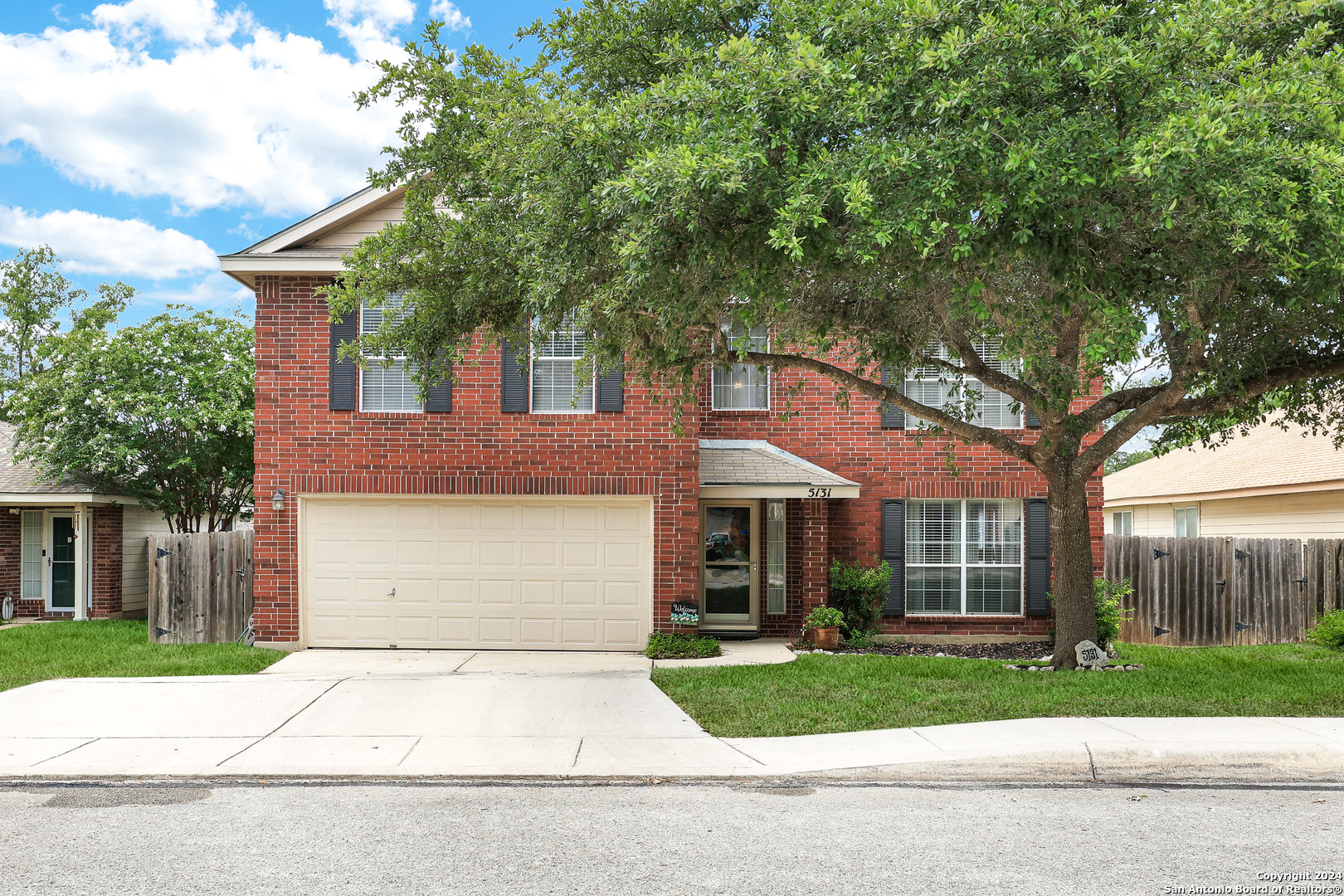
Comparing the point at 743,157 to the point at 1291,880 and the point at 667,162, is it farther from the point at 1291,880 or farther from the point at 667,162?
the point at 1291,880

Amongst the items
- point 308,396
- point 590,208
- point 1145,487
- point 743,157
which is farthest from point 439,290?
point 1145,487

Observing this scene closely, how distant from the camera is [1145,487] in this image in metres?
23.8

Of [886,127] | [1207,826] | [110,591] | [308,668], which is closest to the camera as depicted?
[1207,826]

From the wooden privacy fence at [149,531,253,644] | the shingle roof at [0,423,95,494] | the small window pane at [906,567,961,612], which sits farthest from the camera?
the shingle roof at [0,423,95,494]

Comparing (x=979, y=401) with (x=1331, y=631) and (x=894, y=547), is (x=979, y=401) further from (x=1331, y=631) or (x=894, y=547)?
(x=1331, y=631)

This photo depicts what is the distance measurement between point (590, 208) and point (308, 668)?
23.0 feet

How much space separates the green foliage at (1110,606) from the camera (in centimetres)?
1344

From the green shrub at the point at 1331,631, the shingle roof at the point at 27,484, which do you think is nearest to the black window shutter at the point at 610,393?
the shingle roof at the point at 27,484

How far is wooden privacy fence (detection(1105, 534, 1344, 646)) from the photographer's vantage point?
15156 mm

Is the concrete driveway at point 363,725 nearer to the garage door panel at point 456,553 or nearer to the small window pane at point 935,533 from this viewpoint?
the garage door panel at point 456,553

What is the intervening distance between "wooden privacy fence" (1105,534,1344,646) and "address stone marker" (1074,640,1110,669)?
453cm

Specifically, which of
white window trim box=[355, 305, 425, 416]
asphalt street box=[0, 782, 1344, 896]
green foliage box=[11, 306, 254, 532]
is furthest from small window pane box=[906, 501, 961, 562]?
green foliage box=[11, 306, 254, 532]

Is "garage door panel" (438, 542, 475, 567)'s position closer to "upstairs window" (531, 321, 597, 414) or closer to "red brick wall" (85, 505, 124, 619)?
"upstairs window" (531, 321, 597, 414)

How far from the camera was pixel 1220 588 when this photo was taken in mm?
15188
